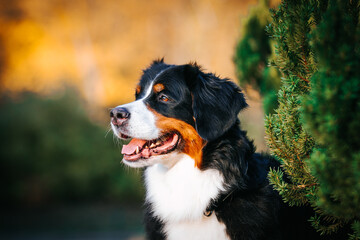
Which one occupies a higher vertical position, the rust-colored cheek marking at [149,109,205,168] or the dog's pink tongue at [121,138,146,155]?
the dog's pink tongue at [121,138,146,155]

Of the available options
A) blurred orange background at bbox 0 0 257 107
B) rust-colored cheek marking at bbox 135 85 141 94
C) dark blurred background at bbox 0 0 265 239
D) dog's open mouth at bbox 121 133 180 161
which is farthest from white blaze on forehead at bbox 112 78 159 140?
blurred orange background at bbox 0 0 257 107

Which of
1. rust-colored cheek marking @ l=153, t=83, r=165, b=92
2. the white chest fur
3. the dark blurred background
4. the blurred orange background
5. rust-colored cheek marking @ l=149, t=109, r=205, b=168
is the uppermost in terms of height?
the blurred orange background

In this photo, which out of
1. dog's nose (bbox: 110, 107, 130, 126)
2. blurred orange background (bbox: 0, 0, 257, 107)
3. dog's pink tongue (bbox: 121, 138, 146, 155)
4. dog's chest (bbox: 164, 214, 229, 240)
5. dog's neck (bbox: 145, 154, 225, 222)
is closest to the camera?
dog's chest (bbox: 164, 214, 229, 240)

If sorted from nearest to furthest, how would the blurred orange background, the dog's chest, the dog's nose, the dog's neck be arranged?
the dog's chest < the dog's neck < the dog's nose < the blurred orange background

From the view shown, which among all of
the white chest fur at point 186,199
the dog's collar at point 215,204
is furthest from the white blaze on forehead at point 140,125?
the dog's collar at point 215,204

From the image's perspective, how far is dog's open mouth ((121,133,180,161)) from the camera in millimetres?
2606

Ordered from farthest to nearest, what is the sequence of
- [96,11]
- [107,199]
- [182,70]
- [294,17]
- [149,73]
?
[96,11]
[107,199]
[149,73]
[182,70]
[294,17]

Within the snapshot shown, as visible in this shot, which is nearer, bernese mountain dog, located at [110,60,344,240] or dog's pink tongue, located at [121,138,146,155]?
bernese mountain dog, located at [110,60,344,240]

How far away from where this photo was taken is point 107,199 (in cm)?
815

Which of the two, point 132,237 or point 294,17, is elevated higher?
point 132,237

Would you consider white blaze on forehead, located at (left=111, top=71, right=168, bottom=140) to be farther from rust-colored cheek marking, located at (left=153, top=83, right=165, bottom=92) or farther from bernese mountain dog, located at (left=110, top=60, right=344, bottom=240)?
rust-colored cheek marking, located at (left=153, top=83, right=165, bottom=92)

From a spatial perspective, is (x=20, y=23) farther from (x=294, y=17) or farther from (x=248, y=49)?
(x=294, y=17)

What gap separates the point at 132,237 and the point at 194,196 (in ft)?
14.3

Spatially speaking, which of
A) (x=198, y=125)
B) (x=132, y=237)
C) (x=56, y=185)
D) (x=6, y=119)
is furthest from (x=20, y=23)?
(x=198, y=125)
